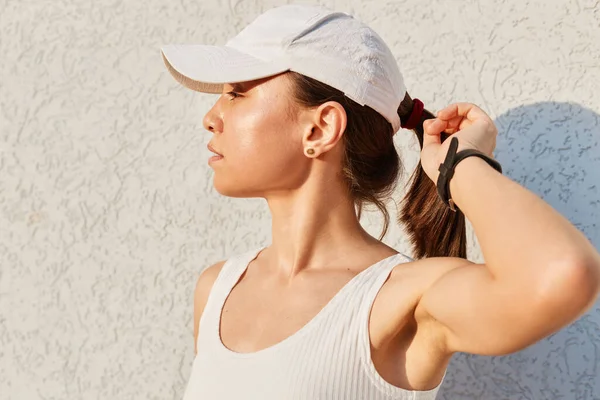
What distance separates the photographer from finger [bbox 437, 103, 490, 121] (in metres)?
1.79

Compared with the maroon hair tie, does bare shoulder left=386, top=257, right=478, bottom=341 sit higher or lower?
lower

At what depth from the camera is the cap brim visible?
1.81 meters

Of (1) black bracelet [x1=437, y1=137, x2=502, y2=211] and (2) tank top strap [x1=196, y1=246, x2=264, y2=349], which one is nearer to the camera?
(1) black bracelet [x1=437, y1=137, x2=502, y2=211]

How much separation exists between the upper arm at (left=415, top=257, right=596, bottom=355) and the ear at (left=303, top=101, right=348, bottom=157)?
0.38 metres

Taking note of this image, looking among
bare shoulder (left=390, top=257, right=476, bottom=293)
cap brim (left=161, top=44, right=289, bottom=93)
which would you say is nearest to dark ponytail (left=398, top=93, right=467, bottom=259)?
bare shoulder (left=390, top=257, right=476, bottom=293)

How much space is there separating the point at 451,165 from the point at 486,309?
0.30 meters

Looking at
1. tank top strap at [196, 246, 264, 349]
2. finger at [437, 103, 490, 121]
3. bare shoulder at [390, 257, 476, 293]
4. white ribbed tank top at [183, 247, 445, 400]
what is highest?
finger at [437, 103, 490, 121]

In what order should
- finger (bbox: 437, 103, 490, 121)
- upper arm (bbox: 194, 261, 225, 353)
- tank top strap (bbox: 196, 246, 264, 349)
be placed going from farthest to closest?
upper arm (bbox: 194, 261, 225, 353) → tank top strap (bbox: 196, 246, 264, 349) → finger (bbox: 437, 103, 490, 121)

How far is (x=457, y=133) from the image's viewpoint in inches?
67.1

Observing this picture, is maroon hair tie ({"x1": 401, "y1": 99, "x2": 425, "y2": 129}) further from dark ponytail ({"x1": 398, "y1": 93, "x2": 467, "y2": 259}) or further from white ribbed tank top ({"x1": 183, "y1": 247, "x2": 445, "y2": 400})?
white ribbed tank top ({"x1": 183, "y1": 247, "x2": 445, "y2": 400})

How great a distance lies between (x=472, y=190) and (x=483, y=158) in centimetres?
10

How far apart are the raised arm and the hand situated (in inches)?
5.1

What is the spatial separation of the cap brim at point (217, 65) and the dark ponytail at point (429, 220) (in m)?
0.35

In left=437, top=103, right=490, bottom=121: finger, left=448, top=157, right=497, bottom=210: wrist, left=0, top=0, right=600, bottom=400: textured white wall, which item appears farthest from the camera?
left=0, top=0, right=600, bottom=400: textured white wall
